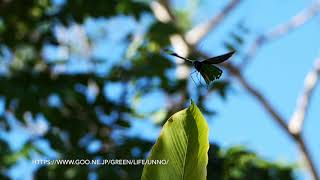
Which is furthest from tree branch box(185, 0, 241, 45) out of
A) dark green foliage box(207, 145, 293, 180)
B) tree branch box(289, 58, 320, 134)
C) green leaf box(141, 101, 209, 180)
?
green leaf box(141, 101, 209, 180)

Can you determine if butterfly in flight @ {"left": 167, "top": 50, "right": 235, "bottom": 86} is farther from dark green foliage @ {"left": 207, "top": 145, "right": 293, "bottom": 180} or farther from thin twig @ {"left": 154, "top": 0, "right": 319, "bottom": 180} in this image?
thin twig @ {"left": 154, "top": 0, "right": 319, "bottom": 180}

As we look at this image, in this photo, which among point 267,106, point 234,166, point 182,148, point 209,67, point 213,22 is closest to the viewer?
point 209,67

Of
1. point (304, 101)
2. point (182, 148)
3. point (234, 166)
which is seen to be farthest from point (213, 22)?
point (182, 148)

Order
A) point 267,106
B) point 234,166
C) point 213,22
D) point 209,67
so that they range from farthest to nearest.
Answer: point 213,22 → point 267,106 → point 234,166 → point 209,67

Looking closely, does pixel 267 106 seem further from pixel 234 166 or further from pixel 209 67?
pixel 209 67

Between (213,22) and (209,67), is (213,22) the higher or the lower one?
the higher one

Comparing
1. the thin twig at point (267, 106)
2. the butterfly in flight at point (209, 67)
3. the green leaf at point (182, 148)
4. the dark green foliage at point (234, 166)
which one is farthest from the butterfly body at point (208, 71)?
the thin twig at point (267, 106)

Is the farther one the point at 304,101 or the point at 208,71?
the point at 304,101

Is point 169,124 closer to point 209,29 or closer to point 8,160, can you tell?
point 8,160
